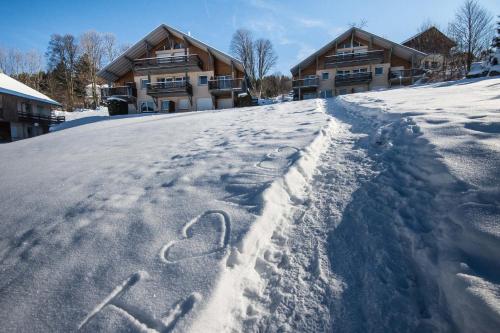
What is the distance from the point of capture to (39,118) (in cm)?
2883

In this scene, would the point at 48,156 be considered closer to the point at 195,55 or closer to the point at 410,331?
the point at 410,331

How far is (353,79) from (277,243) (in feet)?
91.5

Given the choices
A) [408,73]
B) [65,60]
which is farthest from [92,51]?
[408,73]

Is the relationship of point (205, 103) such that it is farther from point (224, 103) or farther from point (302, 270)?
point (302, 270)

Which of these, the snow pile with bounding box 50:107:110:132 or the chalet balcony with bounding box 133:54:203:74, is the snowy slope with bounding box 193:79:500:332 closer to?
the snow pile with bounding box 50:107:110:132

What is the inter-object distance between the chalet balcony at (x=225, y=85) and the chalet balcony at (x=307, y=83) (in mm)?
6535

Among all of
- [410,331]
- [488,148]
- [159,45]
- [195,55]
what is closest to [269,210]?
[410,331]

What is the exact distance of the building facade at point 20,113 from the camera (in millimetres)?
25734

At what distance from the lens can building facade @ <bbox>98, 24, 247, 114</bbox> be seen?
24.5 meters

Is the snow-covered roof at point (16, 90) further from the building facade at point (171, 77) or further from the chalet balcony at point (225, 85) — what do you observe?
the chalet balcony at point (225, 85)

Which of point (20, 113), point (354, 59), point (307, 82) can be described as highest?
point (354, 59)

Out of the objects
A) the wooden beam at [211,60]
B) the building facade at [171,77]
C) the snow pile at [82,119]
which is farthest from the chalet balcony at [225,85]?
the snow pile at [82,119]

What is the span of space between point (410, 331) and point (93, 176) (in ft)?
16.0

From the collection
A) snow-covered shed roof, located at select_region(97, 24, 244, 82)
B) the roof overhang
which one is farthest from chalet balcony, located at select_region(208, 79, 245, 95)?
the roof overhang
